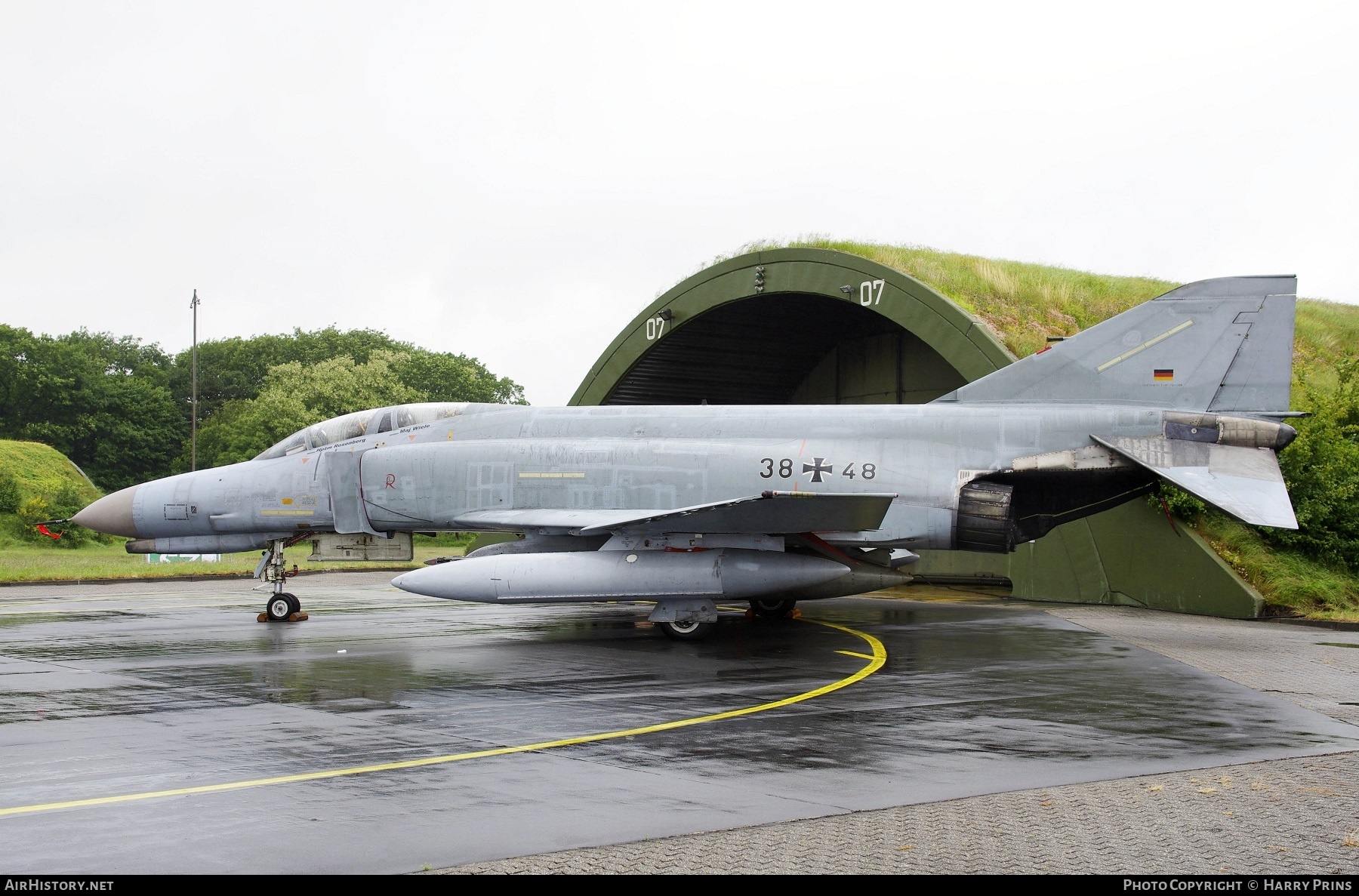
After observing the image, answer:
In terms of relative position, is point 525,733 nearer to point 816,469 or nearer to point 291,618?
point 816,469

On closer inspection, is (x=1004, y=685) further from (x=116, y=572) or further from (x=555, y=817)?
(x=116, y=572)

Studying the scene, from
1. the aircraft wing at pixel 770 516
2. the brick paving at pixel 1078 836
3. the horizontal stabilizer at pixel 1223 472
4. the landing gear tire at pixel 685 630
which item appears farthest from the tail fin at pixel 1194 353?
the brick paving at pixel 1078 836

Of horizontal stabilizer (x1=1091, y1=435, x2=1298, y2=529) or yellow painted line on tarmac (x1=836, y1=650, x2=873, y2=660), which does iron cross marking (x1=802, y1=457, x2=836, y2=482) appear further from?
horizontal stabilizer (x1=1091, y1=435, x2=1298, y2=529)

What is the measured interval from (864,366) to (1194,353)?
14.4 metres

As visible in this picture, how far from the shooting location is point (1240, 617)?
18.4m

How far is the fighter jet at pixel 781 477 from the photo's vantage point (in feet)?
45.9

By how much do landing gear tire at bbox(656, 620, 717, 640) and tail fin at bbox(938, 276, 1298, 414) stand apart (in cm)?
593

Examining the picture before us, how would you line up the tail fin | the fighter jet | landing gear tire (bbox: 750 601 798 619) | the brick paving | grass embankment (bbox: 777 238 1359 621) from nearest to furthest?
the brick paving, the fighter jet, the tail fin, landing gear tire (bbox: 750 601 798 619), grass embankment (bbox: 777 238 1359 621)

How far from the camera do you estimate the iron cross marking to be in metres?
15.2

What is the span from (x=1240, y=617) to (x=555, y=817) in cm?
1622

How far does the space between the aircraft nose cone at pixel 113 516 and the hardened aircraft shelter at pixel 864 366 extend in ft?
44.0

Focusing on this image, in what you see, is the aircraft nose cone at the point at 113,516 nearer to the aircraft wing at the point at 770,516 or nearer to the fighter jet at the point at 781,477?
the fighter jet at the point at 781,477

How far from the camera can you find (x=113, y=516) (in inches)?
666

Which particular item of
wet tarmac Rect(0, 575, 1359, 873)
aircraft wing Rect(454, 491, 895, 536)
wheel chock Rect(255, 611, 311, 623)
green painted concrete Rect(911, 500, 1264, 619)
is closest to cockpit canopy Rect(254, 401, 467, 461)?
wheel chock Rect(255, 611, 311, 623)
